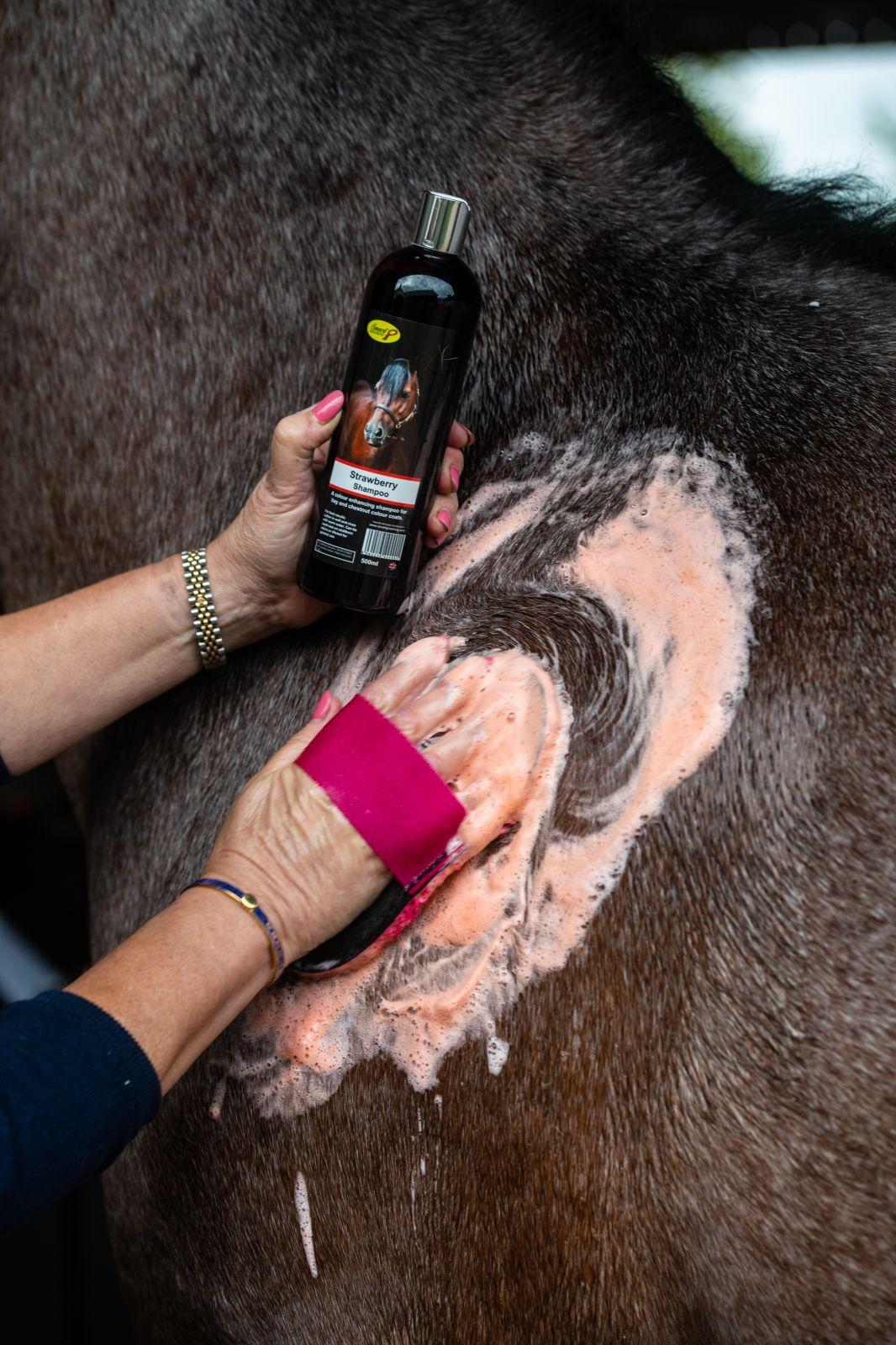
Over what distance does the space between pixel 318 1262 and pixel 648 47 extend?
1251 millimetres

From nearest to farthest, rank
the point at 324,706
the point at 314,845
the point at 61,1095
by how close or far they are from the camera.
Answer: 1. the point at 61,1095
2. the point at 314,845
3. the point at 324,706

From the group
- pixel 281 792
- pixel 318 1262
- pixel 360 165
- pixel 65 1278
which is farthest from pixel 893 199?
pixel 65 1278

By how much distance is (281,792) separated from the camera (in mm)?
818

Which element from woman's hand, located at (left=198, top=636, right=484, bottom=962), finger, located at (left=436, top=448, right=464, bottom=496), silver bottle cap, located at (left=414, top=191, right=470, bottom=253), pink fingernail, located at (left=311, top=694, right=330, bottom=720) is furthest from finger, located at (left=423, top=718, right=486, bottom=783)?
silver bottle cap, located at (left=414, top=191, right=470, bottom=253)

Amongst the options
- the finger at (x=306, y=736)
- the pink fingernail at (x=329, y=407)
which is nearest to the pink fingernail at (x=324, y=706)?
the finger at (x=306, y=736)

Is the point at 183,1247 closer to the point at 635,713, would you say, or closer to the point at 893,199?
the point at 635,713

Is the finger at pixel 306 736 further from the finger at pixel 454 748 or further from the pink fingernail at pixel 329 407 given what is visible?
the pink fingernail at pixel 329 407

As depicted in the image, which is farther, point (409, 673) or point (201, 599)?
point (201, 599)

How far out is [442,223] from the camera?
806 mm

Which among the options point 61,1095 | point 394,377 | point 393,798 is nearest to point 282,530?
point 394,377

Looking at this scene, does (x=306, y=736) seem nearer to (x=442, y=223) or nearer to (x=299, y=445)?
(x=299, y=445)

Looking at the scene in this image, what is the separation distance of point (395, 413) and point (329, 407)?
0.24ft

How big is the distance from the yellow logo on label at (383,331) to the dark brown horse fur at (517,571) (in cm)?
19

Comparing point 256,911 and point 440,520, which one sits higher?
point 440,520
